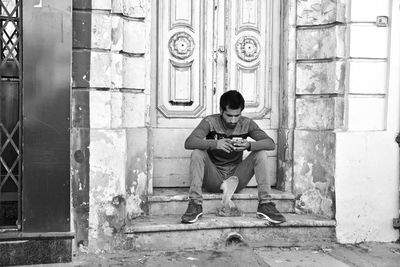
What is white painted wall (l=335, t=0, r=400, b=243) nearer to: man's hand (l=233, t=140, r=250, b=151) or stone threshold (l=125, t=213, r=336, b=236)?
stone threshold (l=125, t=213, r=336, b=236)

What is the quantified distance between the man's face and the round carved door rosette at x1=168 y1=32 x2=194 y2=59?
2.98ft

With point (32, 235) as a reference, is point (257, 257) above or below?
below

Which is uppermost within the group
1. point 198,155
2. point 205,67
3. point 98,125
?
point 205,67

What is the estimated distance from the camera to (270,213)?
513cm

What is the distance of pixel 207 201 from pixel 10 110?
2270 millimetres

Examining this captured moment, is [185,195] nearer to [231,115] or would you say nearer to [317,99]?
[231,115]

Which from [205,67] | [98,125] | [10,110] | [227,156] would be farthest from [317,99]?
[10,110]

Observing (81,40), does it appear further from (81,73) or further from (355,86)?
(355,86)

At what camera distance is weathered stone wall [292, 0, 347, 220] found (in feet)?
17.4

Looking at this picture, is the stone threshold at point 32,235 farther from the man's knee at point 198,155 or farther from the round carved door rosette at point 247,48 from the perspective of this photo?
the round carved door rosette at point 247,48

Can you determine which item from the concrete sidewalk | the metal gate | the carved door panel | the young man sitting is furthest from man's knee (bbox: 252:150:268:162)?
the metal gate

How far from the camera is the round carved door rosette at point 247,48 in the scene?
232 inches

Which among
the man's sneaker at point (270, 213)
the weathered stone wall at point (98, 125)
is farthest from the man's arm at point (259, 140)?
the weathered stone wall at point (98, 125)

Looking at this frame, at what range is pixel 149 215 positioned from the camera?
209 inches
